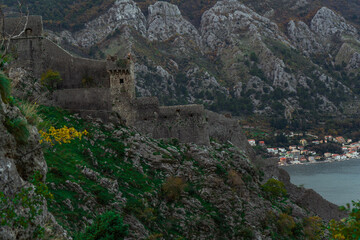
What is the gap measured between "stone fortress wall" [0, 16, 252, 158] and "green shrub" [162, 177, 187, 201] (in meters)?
5.95

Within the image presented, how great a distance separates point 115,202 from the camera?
1784 cm

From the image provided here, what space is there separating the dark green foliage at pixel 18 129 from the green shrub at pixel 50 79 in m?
18.4

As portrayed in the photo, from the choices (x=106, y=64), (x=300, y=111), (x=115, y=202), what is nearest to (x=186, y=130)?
(x=106, y=64)

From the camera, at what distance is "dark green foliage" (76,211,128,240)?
12.6 meters

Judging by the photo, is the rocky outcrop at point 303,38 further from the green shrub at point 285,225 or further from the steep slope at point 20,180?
the steep slope at point 20,180

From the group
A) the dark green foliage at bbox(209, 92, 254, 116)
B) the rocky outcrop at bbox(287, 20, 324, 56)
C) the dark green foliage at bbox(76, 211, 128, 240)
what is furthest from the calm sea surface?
the rocky outcrop at bbox(287, 20, 324, 56)

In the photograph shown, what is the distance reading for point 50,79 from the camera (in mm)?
25312

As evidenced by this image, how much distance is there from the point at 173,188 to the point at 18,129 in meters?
16.0

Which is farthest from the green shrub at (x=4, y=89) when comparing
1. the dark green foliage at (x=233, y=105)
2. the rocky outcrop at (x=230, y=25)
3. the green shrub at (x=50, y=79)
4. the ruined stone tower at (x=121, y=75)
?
the rocky outcrop at (x=230, y=25)

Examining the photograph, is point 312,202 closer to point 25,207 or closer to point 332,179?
point 25,207

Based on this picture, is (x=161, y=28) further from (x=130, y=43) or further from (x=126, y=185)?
(x=126, y=185)

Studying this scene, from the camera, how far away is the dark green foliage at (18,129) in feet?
23.7

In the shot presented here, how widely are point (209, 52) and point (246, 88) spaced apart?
26.3 metres

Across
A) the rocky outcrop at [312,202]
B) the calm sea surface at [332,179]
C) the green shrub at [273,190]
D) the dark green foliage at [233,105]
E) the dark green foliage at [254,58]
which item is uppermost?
the dark green foliage at [254,58]
